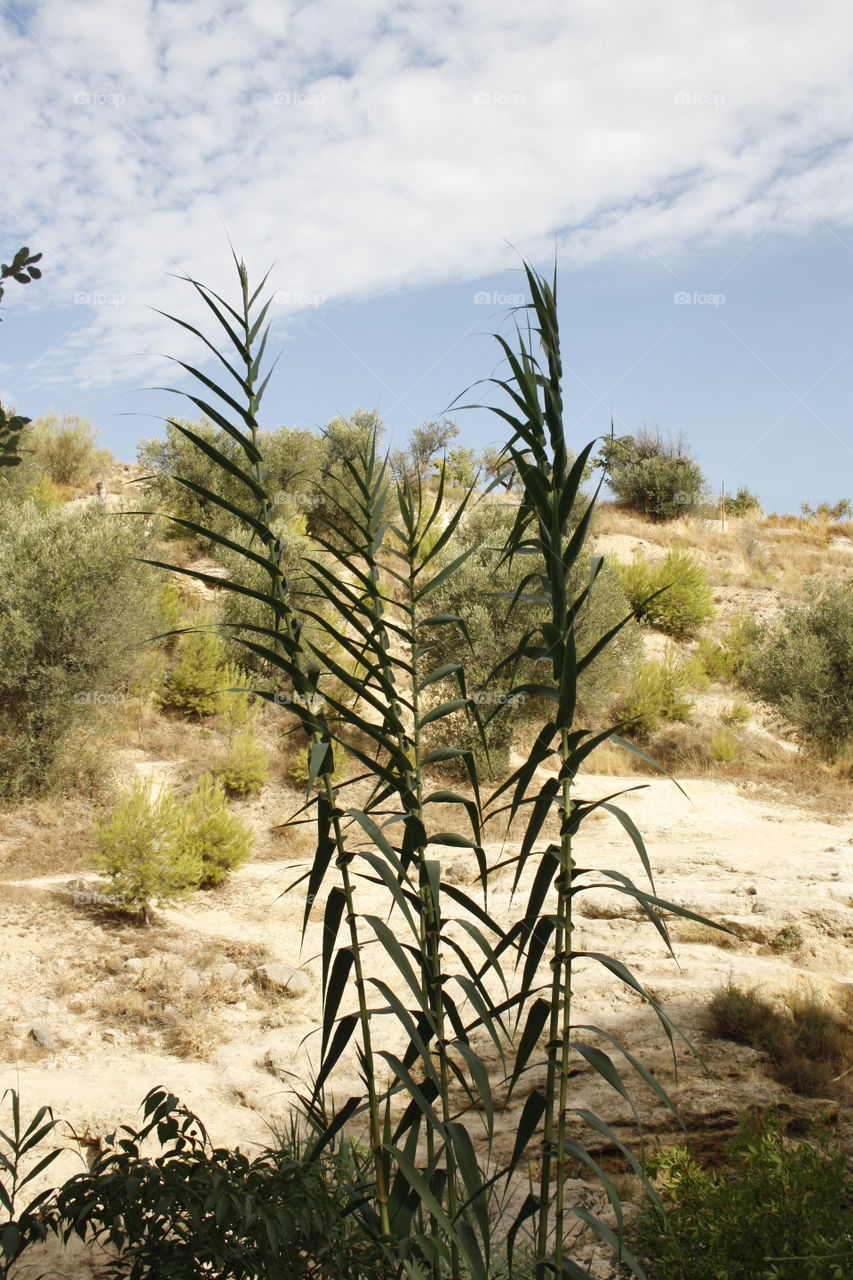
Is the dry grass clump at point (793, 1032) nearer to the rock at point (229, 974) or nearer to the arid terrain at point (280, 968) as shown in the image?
the arid terrain at point (280, 968)

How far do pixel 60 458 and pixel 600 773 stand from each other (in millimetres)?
15242

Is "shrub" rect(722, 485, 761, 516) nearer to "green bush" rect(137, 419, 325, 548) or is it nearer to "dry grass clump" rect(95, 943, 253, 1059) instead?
"green bush" rect(137, 419, 325, 548)

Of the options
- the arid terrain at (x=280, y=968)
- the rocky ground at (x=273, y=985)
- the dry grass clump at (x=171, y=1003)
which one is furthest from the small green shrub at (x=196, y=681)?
the dry grass clump at (x=171, y=1003)

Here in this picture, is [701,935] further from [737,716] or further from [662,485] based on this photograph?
[662,485]

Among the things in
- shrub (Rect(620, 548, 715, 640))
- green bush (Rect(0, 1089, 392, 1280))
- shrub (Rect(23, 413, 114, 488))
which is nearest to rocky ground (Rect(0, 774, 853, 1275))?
green bush (Rect(0, 1089, 392, 1280))

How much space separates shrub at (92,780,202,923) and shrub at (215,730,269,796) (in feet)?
9.72

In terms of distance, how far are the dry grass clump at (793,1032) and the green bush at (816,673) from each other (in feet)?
29.5

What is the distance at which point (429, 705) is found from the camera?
1352cm

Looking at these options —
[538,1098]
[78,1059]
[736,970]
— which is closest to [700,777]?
[736,970]

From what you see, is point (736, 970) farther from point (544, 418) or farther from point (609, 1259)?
point (544, 418)

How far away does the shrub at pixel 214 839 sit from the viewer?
8219 mm

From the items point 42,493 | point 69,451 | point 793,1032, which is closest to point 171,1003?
point 793,1032

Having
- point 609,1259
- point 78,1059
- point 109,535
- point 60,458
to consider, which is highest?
point 60,458

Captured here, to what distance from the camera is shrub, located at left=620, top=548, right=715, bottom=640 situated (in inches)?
679
